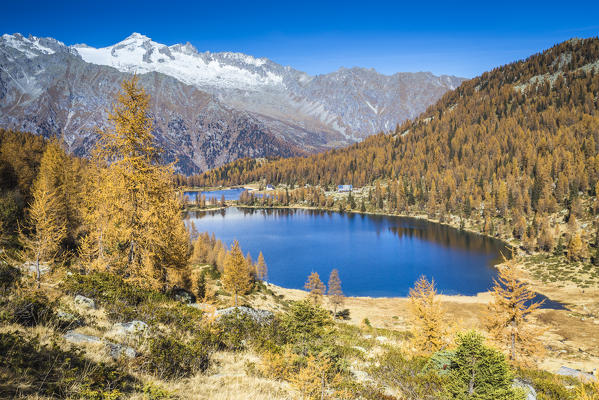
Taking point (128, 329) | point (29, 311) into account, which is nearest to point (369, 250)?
point (128, 329)

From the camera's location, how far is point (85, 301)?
1118 cm

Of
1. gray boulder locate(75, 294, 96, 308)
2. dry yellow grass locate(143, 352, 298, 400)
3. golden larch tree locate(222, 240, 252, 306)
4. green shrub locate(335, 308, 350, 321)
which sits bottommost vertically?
green shrub locate(335, 308, 350, 321)

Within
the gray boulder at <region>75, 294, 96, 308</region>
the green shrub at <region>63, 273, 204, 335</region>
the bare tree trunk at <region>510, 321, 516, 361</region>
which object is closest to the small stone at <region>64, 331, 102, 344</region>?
the green shrub at <region>63, 273, 204, 335</region>

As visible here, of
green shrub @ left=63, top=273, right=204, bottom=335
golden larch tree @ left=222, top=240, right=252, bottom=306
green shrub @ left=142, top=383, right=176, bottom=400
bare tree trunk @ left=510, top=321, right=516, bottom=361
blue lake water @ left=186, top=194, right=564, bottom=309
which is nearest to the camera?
green shrub @ left=142, top=383, right=176, bottom=400

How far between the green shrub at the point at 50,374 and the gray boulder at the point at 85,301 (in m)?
5.27

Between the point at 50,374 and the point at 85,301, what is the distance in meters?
6.81

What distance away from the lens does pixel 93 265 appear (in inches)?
651

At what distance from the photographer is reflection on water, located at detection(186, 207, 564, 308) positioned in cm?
7788

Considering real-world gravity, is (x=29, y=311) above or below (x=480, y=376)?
above

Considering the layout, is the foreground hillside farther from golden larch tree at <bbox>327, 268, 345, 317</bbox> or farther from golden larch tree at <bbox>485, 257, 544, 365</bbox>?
golden larch tree at <bbox>327, 268, 345, 317</bbox>

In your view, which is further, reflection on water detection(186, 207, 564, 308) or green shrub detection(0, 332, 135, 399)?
reflection on water detection(186, 207, 564, 308)

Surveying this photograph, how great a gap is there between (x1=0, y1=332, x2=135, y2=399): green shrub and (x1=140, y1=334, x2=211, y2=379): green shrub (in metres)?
1.06

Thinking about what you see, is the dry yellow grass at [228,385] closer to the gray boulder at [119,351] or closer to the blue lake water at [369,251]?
the gray boulder at [119,351]

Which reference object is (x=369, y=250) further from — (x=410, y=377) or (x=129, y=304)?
(x=129, y=304)
